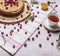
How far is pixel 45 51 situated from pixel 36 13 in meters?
0.30

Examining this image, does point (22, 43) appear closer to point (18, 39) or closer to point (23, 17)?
point (18, 39)

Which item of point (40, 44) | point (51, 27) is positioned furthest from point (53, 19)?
point (40, 44)

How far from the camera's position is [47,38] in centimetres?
100

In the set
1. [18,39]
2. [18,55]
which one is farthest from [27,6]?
[18,55]

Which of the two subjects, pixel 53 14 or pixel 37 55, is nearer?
pixel 37 55

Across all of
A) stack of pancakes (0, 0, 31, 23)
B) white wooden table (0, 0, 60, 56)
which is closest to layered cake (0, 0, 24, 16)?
stack of pancakes (0, 0, 31, 23)

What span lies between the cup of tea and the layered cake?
0.63 ft

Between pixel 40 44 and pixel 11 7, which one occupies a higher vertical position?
pixel 11 7

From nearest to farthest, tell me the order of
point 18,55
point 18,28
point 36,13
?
1. point 18,55
2. point 18,28
3. point 36,13

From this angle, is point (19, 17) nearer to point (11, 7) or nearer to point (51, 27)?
point (11, 7)

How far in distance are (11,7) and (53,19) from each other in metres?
0.27

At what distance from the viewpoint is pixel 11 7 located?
1097 millimetres

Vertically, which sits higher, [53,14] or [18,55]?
[53,14]

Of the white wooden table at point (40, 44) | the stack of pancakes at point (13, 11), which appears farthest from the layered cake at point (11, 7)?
the white wooden table at point (40, 44)
